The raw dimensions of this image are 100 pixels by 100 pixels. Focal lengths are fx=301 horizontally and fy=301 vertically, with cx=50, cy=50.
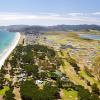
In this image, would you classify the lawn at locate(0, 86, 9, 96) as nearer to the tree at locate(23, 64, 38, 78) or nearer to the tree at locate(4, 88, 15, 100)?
the tree at locate(4, 88, 15, 100)

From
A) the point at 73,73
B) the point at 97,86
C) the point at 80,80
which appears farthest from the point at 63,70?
the point at 97,86

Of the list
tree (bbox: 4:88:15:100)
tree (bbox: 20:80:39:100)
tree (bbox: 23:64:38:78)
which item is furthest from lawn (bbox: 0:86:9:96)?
tree (bbox: 23:64:38:78)

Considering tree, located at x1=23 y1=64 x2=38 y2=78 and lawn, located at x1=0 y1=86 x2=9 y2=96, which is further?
tree, located at x1=23 y1=64 x2=38 y2=78

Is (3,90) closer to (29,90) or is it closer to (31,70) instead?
(29,90)

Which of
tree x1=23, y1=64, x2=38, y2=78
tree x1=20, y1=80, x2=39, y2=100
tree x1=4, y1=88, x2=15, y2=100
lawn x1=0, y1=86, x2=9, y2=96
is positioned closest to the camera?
tree x1=4, y1=88, x2=15, y2=100

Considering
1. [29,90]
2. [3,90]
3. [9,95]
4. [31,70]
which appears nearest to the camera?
[9,95]

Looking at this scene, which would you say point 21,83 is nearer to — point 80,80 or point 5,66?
point 80,80

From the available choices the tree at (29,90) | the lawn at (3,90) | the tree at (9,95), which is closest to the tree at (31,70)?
the tree at (29,90)

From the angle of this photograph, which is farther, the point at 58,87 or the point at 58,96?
the point at 58,87

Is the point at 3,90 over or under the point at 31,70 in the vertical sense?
under

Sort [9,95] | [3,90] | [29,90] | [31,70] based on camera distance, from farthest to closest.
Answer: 1. [31,70]
2. [3,90]
3. [29,90]
4. [9,95]

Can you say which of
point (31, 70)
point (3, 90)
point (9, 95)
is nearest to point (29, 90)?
point (9, 95)
